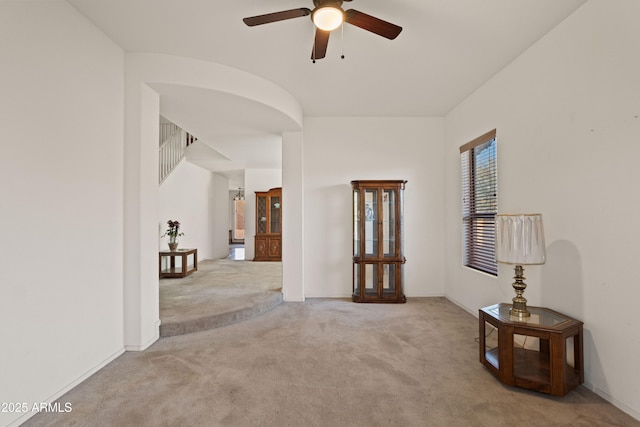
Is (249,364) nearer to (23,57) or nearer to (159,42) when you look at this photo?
(23,57)

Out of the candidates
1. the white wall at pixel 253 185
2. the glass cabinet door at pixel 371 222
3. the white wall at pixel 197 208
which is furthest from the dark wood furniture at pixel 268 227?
the glass cabinet door at pixel 371 222

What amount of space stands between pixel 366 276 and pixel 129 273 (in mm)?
2958

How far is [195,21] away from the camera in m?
2.33

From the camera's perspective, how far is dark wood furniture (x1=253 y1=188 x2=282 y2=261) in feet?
25.3

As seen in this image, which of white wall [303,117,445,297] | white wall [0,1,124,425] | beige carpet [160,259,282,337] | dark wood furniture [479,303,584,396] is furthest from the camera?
white wall [303,117,445,297]

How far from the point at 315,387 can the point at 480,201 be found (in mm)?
2877

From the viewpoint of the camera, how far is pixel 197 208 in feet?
23.2

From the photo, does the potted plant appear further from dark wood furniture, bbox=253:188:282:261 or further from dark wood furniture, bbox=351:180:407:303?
dark wood furniture, bbox=351:180:407:303

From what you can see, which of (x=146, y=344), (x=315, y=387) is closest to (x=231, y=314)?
(x=146, y=344)

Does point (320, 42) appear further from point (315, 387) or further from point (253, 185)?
point (253, 185)

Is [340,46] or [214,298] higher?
[340,46]

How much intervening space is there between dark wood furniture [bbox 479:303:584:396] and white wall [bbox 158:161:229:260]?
4874mm

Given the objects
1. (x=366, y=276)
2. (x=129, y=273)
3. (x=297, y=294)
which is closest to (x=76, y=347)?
(x=129, y=273)

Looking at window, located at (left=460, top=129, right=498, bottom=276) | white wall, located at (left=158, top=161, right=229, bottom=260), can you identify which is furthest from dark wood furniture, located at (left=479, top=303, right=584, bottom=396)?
white wall, located at (left=158, top=161, right=229, bottom=260)
